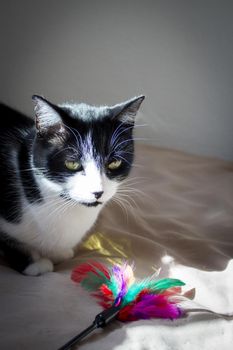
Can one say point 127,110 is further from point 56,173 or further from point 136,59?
point 136,59

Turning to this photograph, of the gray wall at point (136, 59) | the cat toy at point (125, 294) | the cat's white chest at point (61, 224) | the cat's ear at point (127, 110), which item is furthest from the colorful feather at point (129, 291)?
the gray wall at point (136, 59)

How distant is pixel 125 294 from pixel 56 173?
294 millimetres

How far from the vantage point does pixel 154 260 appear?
110 centimetres

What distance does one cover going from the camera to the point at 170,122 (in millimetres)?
1540

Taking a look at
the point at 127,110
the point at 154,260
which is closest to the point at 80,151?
the point at 127,110

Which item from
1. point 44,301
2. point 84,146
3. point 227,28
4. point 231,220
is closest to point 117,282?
point 44,301

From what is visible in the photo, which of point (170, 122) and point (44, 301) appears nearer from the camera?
point (44, 301)

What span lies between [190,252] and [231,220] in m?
0.19

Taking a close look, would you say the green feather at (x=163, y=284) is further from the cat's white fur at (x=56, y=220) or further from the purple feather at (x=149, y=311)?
the cat's white fur at (x=56, y=220)

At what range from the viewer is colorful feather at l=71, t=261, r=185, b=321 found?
832 millimetres

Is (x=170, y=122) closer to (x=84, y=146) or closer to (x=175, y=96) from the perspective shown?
(x=175, y=96)

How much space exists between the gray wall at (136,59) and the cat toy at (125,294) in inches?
29.3

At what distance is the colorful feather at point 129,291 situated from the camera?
83cm

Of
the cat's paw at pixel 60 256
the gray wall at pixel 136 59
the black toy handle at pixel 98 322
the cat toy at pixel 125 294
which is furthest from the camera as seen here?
the gray wall at pixel 136 59
